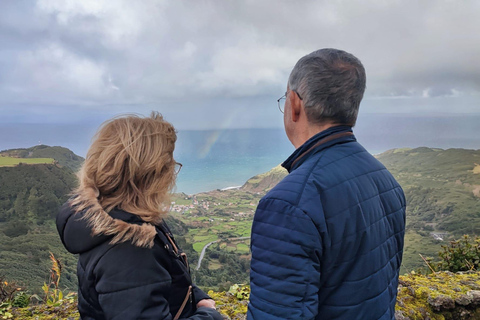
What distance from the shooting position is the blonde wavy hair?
1.73 meters

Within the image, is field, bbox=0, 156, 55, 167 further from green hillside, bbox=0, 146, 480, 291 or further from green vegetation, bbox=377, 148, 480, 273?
green vegetation, bbox=377, 148, 480, 273

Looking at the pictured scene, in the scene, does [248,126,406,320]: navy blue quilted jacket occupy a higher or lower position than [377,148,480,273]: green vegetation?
higher

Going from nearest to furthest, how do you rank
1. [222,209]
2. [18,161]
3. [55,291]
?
1. [55,291]
2. [222,209]
3. [18,161]

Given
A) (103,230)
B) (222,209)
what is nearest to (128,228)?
(103,230)

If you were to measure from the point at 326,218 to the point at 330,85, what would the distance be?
0.64 metres

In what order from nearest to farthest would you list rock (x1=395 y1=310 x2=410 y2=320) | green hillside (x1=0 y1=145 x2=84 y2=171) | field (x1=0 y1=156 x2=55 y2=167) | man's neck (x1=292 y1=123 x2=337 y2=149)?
man's neck (x1=292 y1=123 x2=337 y2=149)
rock (x1=395 y1=310 x2=410 y2=320)
field (x1=0 y1=156 x2=55 y2=167)
green hillside (x1=0 y1=145 x2=84 y2=171)

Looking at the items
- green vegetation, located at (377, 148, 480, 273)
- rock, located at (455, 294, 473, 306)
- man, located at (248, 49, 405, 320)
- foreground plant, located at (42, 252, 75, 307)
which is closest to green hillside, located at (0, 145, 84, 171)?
green vegetation, located at (377, 148, 480, 273)

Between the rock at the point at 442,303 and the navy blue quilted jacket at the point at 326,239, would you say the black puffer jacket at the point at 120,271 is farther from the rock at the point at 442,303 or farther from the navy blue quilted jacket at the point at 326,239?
the rock at the point at 442,303

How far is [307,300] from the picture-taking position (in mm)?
1302

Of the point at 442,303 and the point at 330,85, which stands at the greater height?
the point at 330,85

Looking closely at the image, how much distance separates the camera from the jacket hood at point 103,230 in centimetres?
158

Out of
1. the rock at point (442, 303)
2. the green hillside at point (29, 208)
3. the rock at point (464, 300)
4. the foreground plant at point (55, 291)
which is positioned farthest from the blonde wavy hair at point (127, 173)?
the green hillside at point (29, 208)

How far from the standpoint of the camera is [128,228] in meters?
1.60

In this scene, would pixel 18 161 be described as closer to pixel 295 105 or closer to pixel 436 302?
pixel 436 302
